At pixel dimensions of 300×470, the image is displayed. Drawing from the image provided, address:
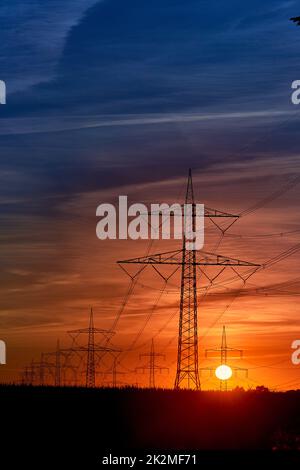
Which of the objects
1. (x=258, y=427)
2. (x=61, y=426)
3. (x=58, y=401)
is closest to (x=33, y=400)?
(x=58, y=401)

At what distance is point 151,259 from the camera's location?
209 feet

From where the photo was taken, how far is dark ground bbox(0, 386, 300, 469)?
34.0 meters

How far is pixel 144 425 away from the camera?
147 ft

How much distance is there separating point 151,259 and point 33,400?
16.4m

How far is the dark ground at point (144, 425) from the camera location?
34031 mm

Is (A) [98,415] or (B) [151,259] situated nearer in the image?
(A) [98,415]

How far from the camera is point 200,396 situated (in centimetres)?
5444
